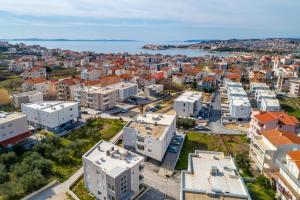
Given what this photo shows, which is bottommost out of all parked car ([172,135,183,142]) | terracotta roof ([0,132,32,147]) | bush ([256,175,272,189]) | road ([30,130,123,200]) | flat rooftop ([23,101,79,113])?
road ([30,130,123,200])

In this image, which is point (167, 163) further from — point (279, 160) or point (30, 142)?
point (30, 142)

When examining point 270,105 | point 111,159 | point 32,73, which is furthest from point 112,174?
point 32,73

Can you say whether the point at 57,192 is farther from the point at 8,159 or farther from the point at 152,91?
the point at 152,91

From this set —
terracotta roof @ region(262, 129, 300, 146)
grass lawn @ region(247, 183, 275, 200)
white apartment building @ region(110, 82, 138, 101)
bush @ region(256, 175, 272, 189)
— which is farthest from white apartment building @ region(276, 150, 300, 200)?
white apartment building @ region(110, 82, 138, 101)

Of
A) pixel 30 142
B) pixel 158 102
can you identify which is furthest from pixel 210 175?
pixel 158 102

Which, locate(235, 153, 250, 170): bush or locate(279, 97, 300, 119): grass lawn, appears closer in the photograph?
locate(235, 153, 250, 170): bush

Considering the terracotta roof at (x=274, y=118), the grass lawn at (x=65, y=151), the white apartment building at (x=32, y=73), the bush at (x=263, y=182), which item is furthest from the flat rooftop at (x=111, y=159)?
the white apartment building at (x=32, y=73)

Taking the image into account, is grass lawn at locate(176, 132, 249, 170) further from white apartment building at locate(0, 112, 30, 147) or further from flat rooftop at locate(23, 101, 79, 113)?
white apartment building at locate(0, 112, 30, 147)
